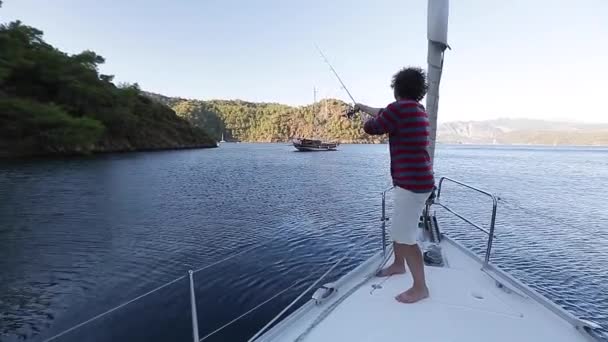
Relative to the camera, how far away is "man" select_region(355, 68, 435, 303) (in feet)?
7.91

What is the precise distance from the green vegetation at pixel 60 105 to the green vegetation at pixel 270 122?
228 ft

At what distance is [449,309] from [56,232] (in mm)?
10853

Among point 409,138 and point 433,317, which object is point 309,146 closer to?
point 409,138

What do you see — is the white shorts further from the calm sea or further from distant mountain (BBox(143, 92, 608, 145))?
distant mountain (BBox(143, 92, 608, 145))

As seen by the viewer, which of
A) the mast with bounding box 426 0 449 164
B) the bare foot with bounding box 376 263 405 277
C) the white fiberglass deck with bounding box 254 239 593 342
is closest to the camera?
the white fiberglass deck with bounding box 254 239 593 342

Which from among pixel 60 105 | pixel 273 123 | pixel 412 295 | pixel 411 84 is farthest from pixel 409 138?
pixel 273 123

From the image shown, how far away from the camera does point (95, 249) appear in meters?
8.13

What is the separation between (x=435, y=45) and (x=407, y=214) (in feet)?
8.30

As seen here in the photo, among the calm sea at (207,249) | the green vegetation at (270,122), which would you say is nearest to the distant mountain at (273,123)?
the green vegetation at (270,122)

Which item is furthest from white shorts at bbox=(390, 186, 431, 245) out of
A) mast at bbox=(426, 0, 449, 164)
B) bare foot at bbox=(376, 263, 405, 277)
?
mast at bbox=(426, 0, 449, 164)

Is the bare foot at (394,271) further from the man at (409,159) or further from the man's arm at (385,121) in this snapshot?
the man's arm at (385,121)

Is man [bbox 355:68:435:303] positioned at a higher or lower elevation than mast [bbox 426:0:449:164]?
lower

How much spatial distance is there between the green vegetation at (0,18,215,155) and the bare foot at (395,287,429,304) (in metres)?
29.4

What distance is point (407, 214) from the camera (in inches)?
97.8
